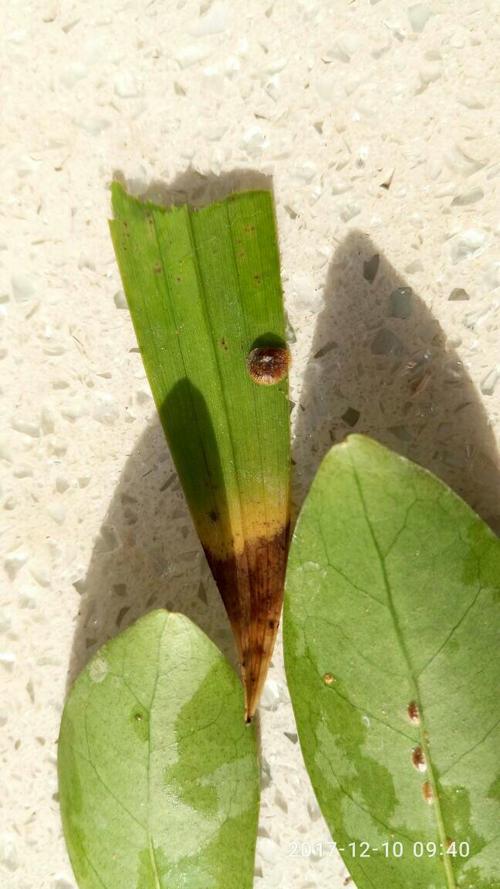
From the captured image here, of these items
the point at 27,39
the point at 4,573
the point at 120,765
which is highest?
the point at 27,39

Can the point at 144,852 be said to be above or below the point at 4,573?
below

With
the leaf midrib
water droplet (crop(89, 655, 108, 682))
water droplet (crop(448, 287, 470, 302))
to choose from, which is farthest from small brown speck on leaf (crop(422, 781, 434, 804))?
water droplet (crop(448, 287, 470, 302))

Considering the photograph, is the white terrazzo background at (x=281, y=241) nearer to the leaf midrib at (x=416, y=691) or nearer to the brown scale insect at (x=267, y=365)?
the brown scale insect at (x=267, y=365)

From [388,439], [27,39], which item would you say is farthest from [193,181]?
[388,439]

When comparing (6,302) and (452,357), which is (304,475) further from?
(6,302)

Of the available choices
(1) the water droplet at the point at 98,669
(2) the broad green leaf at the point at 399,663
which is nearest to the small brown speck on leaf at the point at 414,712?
(2) the broad green leaf at the point at 399,663

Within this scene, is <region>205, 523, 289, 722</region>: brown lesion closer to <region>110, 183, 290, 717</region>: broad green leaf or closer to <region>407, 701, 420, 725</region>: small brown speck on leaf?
<region>110, 183, 290, 717</region>: broad green leaf
